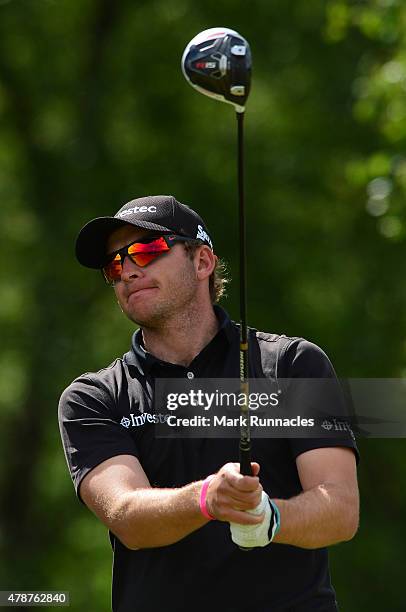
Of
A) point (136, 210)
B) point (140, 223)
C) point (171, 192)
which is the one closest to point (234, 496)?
point (140, 223)

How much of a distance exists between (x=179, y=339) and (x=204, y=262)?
395mm

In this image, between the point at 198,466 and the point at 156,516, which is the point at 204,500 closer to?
the point at 156,516

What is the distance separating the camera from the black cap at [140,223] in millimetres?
5148

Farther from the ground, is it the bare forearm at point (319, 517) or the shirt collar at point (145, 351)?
the shirt collar at point (145, 351)

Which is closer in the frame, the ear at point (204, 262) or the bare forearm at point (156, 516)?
the bare forearm at point (156, 516)

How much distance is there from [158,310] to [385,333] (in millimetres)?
11583

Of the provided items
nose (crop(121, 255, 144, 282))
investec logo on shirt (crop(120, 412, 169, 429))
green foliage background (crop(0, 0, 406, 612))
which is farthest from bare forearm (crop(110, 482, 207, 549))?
green foliage background (crop(0, 0, 406, 612))

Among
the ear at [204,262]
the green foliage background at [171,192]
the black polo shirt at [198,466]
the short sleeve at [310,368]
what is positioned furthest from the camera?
the green foliage background at [171,192]

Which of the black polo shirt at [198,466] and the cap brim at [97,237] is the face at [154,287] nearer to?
the cap brim at [97,237]

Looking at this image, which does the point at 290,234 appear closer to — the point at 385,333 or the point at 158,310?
the point at 385,333

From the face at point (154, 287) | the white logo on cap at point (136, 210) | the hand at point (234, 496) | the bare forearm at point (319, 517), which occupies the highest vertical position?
the white logo on cap at point (136, 210)

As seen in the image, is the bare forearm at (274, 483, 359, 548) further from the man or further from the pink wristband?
the pink wristband

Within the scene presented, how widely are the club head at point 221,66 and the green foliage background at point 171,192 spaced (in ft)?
36.0

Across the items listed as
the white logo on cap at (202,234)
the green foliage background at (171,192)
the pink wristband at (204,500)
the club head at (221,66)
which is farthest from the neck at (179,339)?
the green foliage background at (171,192)
